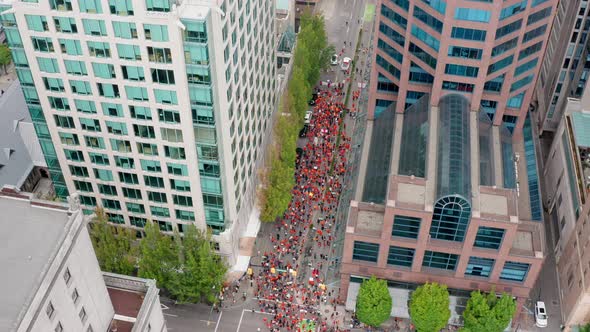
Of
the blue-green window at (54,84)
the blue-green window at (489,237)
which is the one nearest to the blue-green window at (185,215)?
the blue-green window at (54,84)

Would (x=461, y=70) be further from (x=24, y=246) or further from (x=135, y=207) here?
(x=24, y=246)

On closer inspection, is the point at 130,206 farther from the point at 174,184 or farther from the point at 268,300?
the point at 268,300

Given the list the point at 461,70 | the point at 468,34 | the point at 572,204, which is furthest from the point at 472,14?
the point at 572,204

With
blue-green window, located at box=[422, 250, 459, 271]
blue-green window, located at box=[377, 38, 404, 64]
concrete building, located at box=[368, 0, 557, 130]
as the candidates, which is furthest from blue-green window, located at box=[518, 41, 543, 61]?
blue-green window, located at box=[422, 250, 459, 271]

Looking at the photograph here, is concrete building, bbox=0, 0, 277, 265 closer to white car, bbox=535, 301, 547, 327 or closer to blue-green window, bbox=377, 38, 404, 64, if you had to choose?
blue-green window, bbox=377, 38, 404, 64

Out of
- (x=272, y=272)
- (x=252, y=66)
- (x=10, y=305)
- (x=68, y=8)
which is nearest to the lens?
(x=10, y=305)

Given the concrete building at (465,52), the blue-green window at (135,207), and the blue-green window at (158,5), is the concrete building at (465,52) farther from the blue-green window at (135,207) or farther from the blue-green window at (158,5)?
the blue-green window at (135,207)

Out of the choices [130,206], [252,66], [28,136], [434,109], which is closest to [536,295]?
[434,109]
